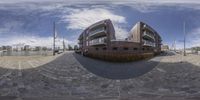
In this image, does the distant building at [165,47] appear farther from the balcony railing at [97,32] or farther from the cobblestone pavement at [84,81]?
the balcony railing at [97,32]

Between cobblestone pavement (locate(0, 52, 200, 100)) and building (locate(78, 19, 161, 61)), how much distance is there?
0.40 m

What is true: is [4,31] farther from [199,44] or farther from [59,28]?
[199,44]

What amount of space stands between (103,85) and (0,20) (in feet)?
4.85

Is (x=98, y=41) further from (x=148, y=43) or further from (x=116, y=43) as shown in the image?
(x=148, y=43)

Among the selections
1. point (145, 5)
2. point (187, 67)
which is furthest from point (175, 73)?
point (145, 5)

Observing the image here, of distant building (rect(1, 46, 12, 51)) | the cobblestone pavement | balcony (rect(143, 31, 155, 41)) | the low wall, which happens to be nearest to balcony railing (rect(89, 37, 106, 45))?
the low wall

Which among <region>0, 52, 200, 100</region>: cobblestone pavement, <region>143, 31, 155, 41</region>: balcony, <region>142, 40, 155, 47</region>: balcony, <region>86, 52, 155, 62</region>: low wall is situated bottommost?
<region>0, 52, 200, 100</region>: cobblestone pavement

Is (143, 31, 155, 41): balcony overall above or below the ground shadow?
above

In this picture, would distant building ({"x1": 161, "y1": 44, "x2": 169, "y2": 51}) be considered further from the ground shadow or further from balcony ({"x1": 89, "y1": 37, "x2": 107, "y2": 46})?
balcony ({"x1": 89, "y1": 37, "x2": 107, "y2": 46})

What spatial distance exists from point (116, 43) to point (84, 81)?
1.22 meters

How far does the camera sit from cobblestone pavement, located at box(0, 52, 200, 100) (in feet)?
21.1

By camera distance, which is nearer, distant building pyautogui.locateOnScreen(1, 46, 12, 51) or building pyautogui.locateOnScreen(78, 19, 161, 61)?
building pyautogui.locateOnScreen(78, 19, 161, 61)

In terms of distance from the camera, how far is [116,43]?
216 inches

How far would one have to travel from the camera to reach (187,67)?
263 inches
